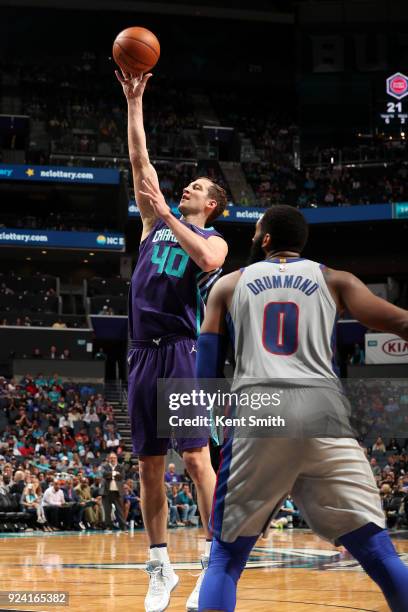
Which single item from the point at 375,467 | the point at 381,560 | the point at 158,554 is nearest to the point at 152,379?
the point at 158,554

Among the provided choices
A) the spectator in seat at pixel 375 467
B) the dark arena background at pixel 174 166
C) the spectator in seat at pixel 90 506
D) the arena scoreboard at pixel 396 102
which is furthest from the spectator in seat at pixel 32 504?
the arena scoreboard at pixel 396 102

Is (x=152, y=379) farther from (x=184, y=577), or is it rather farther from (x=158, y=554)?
(x=184, y=577)

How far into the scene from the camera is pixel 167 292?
15.5ft

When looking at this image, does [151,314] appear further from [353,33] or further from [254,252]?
[353,33]

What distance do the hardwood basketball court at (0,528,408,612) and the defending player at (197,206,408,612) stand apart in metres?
1.83

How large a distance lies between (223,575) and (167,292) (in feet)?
6.59

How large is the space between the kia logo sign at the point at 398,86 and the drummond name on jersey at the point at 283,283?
3436cm

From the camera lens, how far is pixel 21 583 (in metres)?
6.03

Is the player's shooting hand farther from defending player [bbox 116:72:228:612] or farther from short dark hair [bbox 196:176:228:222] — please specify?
short dark hair [bbox 196:176:228:222]

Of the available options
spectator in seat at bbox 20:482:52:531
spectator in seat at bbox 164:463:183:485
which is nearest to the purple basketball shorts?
spectator in seat at bbox 20:482:52:531

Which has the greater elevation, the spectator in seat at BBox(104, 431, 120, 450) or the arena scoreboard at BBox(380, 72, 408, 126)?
the arena scoreboard at BBox(380, 72, 408, 126)

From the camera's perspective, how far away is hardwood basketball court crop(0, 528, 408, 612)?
4938 millimetres

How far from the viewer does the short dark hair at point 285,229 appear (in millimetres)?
3336

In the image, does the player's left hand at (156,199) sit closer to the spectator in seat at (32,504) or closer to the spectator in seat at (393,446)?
the spectator in seat at (32,504)
